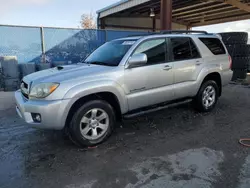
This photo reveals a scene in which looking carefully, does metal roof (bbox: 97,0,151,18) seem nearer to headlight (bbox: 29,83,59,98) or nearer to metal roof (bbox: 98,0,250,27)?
metal roof (bbox: 98,0,250,27)

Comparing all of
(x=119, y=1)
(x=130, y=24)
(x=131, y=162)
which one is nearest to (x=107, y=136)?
(x=131, y=162)

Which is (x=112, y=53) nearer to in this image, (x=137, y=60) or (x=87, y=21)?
(x=137, y=60)

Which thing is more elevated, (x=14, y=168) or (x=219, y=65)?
(x=219, y=65)

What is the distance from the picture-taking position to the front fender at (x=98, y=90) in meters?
3.30

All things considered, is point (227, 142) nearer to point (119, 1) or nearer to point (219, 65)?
point (219, 65)

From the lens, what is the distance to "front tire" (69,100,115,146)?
346 cm

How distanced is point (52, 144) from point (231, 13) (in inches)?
692

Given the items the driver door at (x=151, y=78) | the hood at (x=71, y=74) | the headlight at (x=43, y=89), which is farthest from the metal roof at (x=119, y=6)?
the headlight at (x=43, y=89)

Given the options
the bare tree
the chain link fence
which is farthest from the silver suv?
the bare tree

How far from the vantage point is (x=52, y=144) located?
3.79 m

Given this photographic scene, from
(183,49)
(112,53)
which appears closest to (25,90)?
(112,53)

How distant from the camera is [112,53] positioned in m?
4.32

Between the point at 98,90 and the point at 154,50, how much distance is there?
150cm

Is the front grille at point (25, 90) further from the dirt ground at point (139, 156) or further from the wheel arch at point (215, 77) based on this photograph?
the wheel arch at point (215, 77)
